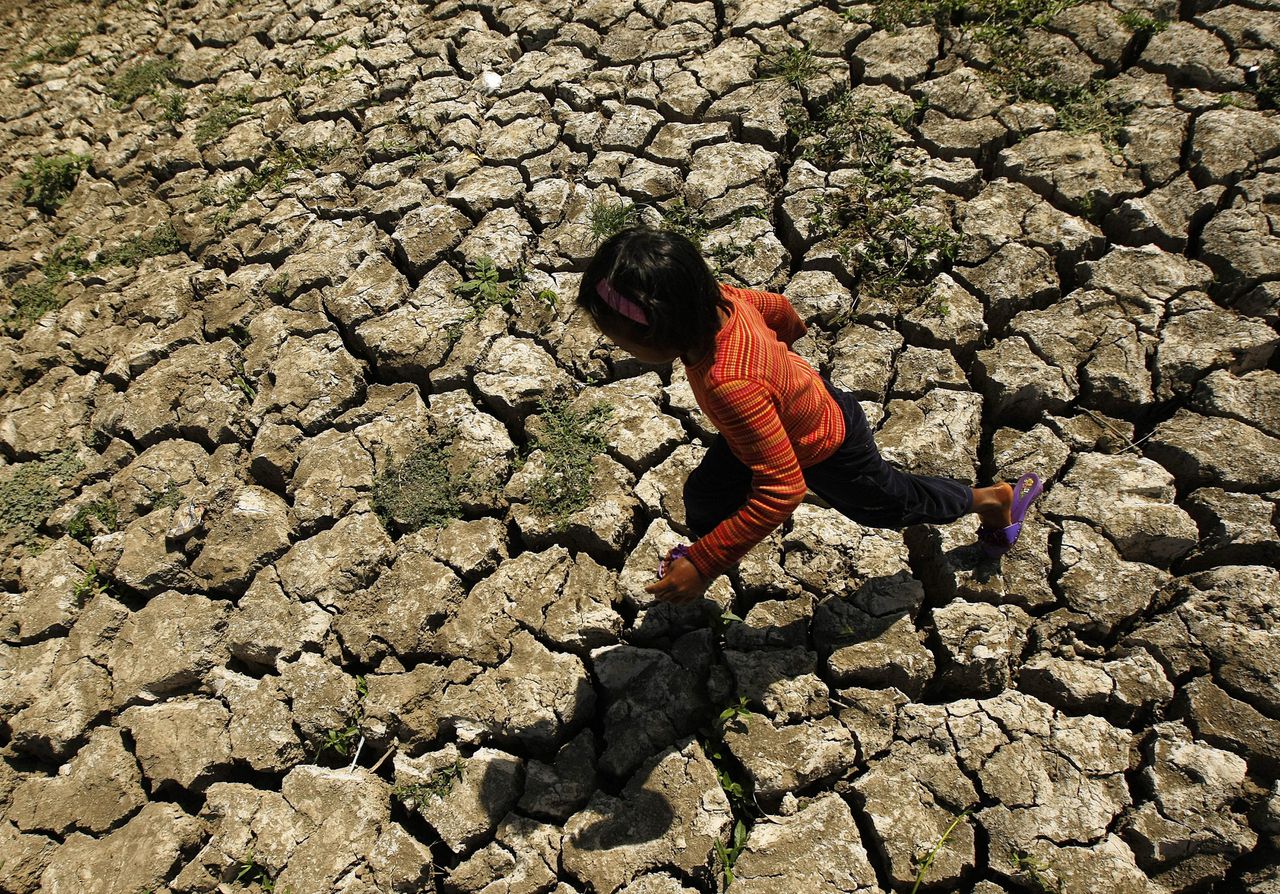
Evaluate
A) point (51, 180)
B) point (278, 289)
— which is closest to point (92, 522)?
point (278, 289)

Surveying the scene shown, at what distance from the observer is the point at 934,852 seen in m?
2.11

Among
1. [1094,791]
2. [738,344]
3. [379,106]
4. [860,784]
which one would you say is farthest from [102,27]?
[1094,791]

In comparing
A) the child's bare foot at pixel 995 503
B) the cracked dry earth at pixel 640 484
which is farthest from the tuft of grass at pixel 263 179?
the child's bare foot at pixel 995 503

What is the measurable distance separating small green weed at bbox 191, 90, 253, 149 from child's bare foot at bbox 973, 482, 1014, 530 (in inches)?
160

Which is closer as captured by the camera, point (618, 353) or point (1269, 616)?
point (1269, 616)

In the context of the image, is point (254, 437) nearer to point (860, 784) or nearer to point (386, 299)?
point (386, 299)

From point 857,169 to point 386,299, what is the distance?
2.08m

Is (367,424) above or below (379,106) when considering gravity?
below

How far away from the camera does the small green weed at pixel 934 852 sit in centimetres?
207

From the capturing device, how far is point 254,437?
3.20 meters

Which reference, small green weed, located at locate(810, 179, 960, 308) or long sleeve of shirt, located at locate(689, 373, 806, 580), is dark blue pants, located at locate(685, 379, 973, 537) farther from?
small green weed, located at locate(810, 179, 960, 308)

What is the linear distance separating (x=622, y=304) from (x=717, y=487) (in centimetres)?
78

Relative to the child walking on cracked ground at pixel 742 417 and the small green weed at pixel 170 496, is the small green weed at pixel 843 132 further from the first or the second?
the small green weed at pixel 170 496

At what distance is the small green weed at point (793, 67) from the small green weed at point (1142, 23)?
1.34 metres
